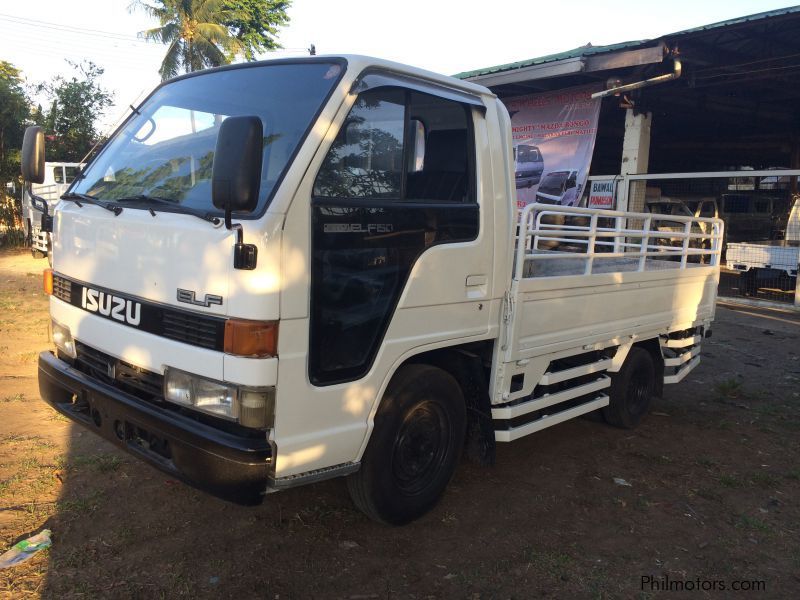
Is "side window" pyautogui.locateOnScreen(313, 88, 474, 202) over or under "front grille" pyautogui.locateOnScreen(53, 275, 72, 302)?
over

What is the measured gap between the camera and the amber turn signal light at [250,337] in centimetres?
251

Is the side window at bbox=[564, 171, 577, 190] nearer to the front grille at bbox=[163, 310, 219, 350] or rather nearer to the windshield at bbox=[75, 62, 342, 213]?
the windshield at bbox=[75, 62, 342, 213]

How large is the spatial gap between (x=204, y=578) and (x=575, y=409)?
2647 mm

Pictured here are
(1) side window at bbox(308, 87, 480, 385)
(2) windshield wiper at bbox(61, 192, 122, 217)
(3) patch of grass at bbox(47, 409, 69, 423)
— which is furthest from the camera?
(3) patch of grass at bbox(47, 409, 69, 423)

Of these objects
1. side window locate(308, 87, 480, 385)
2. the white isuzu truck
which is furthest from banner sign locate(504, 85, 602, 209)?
side window locate(308, 87, 480, 385)

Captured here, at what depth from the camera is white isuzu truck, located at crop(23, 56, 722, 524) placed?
8.45 ft

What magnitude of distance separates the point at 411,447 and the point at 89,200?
2147mm

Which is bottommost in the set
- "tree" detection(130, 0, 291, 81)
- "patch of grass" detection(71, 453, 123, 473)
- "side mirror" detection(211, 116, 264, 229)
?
"patch of grass" detection(71, 453, 123, 473)

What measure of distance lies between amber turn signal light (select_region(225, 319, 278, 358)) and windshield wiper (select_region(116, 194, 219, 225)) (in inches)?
17.3

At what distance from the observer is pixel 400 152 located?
10.4ft

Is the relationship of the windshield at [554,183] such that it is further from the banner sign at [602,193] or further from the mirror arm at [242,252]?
the mirror arm at [242,252]

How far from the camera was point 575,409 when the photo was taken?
436cm

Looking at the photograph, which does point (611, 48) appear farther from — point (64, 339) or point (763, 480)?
point (64, 339)

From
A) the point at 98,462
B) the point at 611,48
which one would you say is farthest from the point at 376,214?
the point at 611,48
